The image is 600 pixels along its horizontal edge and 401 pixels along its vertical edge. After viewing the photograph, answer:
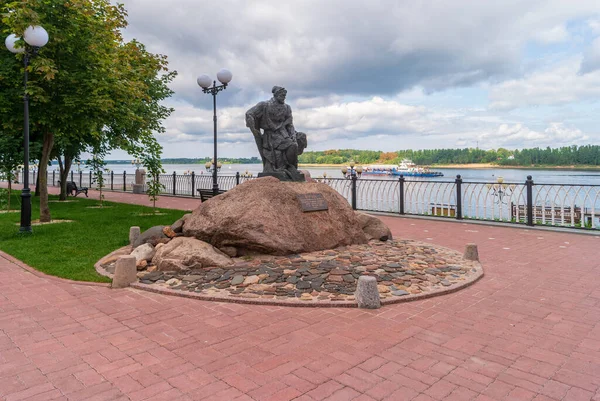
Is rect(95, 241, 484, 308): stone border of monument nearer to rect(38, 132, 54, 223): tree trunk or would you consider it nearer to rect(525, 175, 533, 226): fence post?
rect(525, 175, 533, 226): fence post

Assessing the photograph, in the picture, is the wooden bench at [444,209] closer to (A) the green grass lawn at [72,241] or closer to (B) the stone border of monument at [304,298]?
(B) the stone border of monument at [304,298]

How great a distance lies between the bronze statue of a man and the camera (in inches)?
340

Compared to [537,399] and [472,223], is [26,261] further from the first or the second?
[472,223]

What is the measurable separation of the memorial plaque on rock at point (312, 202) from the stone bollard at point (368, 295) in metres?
2.85

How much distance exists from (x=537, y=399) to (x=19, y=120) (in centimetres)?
1201

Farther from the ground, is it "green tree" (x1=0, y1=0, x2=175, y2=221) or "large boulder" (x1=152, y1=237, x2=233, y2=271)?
"green tree" (x1=0, y1=0, x2=175, y2=221)

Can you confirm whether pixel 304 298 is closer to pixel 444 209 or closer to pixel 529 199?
pixel 529 199

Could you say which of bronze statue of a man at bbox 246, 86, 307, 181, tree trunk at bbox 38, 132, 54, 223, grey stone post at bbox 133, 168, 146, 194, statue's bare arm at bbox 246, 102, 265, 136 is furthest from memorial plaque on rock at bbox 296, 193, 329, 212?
grey stone post at bbox 133, 168, 146, 194

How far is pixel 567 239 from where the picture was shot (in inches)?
357

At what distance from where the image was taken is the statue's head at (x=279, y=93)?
8.63m

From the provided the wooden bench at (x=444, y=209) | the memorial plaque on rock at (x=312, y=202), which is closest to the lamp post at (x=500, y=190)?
the wooden bench at (x=444, y=209)

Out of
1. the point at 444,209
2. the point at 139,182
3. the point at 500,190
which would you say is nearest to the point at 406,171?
the point at 139,182

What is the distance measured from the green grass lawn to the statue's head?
14.8ft

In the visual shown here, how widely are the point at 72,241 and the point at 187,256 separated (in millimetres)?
3916
